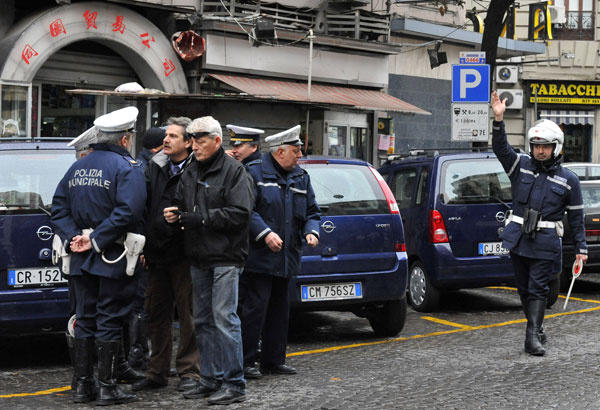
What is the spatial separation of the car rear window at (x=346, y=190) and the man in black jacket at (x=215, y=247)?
229cm

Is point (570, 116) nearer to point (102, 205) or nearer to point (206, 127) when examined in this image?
point (206, 127)

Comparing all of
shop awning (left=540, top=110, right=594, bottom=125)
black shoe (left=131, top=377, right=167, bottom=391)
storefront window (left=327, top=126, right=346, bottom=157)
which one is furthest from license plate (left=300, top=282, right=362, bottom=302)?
shop awning (left=540, top=110, right=594, bottom=125)

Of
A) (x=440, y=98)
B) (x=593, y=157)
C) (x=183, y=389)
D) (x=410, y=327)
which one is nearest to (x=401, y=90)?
(x=440, y=98)

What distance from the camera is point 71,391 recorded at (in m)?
7.02

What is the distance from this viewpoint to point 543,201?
8.70m

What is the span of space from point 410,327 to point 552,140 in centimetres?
259

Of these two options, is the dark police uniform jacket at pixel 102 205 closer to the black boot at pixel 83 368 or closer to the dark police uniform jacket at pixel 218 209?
the dark police uniform jacket at pixel 218 209

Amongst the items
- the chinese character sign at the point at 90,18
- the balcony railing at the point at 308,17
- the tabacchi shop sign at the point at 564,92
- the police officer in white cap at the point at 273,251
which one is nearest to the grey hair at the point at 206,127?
the police officer in white cap at the point at 273,251

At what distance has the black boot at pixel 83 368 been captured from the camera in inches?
258

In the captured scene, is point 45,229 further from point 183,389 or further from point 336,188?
point 336,188

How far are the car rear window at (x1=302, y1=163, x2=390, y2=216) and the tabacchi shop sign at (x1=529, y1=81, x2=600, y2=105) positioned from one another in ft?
79.6

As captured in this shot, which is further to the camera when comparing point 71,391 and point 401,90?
point 401,90

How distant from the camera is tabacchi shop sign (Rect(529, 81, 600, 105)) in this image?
1276 inches

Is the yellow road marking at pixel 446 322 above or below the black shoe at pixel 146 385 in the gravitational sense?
below
